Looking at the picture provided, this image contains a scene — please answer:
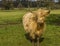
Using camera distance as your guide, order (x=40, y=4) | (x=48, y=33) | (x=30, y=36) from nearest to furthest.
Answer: (x=30, y=36) → (x=48, y=33) → (x=40, y=4)

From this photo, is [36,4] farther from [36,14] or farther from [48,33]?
[36,14]

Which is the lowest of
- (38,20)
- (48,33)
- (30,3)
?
(30,3)

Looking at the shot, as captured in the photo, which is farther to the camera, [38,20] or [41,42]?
[41,42]

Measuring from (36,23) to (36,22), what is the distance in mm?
57

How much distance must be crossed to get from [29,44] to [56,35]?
8.24 feet

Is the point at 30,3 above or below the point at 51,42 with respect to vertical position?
below

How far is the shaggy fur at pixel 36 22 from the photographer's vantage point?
1159 cm

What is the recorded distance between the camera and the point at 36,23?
12.1m

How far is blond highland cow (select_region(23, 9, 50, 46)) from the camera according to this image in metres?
11.6

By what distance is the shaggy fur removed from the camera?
11585mm

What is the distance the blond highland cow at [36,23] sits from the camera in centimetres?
1159

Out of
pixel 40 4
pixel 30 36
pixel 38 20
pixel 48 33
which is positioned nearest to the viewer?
pixel 38 20

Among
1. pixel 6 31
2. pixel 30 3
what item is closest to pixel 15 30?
pixel 6 31

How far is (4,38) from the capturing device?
1430cm
